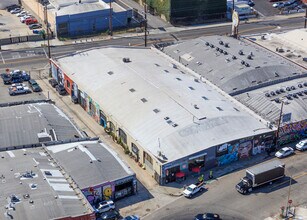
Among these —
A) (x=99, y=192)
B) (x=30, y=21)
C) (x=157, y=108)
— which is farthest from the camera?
(x=30, y=21)

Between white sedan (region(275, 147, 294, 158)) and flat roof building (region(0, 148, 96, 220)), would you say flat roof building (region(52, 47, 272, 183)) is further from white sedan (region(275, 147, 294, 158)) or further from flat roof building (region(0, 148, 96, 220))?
flat roof building (region(0, 148, 96, 220))

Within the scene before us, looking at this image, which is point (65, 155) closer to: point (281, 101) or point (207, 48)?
point (281, 101)

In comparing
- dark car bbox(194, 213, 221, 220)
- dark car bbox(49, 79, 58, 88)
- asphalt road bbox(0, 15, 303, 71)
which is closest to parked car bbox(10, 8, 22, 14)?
asphalt road bbox(0, 15, 303, 71)

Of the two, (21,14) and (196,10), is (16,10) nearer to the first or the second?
(21,14)

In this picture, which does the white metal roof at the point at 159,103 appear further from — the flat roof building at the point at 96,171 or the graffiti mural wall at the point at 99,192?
the graffiti mural wall at the point at 99,192

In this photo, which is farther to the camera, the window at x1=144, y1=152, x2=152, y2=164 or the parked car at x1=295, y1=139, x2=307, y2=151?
the parked car at x1=295, y1=139, x2=307, y2=151

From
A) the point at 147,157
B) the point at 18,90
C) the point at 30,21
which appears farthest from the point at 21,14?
the point at 147,157

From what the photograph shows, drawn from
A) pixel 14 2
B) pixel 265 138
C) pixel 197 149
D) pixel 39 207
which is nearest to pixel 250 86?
pixel 265 138
